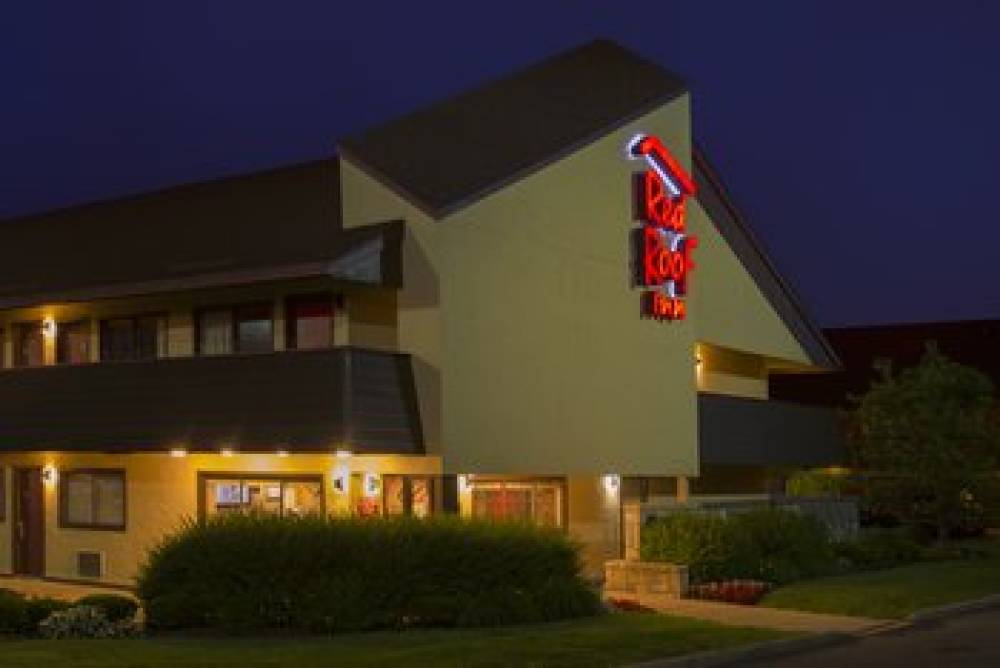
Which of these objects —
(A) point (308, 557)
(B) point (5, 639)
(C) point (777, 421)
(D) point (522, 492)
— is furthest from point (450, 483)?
(C) point (777, 421)

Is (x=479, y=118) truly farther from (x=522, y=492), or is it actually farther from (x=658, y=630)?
(x=658, y=630)

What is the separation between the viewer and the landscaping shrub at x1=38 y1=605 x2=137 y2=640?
21.5 metres

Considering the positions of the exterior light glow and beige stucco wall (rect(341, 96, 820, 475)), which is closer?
beige stucco wall (rect(341, 96, 820, 475))

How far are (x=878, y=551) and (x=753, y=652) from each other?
15.1 m

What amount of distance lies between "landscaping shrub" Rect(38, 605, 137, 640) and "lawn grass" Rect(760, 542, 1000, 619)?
35.4 feet

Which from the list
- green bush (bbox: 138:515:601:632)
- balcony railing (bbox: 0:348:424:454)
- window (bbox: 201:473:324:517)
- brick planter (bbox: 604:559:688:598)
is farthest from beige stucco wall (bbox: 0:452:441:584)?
green bush (bbox: 138:515:601:632)

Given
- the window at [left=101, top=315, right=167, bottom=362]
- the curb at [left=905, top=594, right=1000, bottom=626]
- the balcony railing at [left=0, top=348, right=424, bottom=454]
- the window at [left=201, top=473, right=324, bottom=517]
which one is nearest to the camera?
the curb at [left=905, top=594, right=1000, bottom=626]

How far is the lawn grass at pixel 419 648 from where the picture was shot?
1784cm

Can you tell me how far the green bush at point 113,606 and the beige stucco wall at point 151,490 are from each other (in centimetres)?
564

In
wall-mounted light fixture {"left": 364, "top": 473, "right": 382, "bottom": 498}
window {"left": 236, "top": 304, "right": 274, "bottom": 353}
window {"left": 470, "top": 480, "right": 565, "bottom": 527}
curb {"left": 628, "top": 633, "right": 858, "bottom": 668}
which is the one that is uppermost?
window {"left": 236, "top": 304, "right": 274, "bottom": 353}

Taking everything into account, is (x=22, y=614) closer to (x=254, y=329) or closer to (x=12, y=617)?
(x=12, y=617)

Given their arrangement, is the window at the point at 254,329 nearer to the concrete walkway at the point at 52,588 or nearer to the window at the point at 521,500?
the window at the point at 521,500

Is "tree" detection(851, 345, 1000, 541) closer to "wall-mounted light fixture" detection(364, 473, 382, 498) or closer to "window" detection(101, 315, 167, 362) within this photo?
"wall-mounted light fixture" detection(364, 473, 382, 498)

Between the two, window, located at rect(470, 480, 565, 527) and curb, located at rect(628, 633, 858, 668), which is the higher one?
window, located at rect(470, 480, 565, 527)
